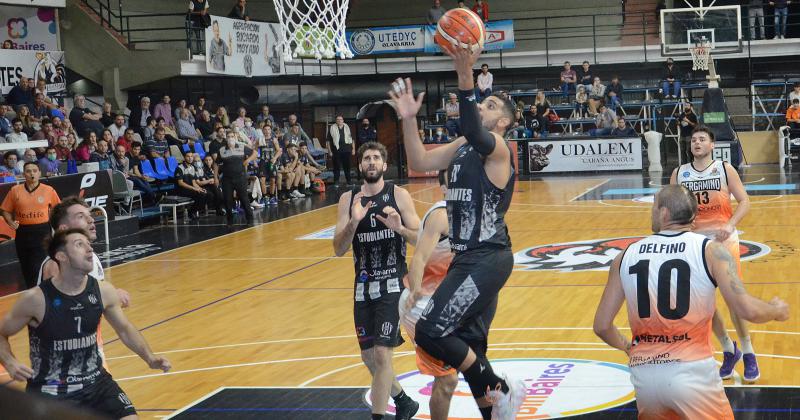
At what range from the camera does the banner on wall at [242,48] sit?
2608 cm

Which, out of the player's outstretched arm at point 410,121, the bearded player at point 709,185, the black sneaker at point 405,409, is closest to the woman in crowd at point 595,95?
the bearded player at point 709,185

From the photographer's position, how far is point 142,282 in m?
14.1

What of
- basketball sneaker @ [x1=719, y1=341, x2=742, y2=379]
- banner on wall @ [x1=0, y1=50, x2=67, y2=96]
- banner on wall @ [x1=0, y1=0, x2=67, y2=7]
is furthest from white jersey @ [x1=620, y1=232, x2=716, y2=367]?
banner on wall @ [x1=0, y1=0, x2=67, y2=7]

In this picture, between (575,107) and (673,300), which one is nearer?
(673,300)

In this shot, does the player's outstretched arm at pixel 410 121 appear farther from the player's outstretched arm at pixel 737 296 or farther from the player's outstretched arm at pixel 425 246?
the player's outstretched arm at pixel 737 296

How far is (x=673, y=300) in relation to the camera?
443cm

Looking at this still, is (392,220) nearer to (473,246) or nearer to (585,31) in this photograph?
(473,246)

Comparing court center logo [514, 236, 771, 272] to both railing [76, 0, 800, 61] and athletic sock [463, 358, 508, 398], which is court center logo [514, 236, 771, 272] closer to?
athletic sock [463, 358, 508, 398]

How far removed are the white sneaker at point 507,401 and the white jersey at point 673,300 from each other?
3.47ft

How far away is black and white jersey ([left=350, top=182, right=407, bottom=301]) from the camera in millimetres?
6727

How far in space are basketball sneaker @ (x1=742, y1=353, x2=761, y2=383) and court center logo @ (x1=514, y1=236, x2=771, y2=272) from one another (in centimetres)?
565

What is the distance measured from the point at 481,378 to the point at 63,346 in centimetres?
225

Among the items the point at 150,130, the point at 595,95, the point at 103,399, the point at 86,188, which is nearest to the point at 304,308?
the point at 103,399

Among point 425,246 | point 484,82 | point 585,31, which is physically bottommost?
point 425,246
